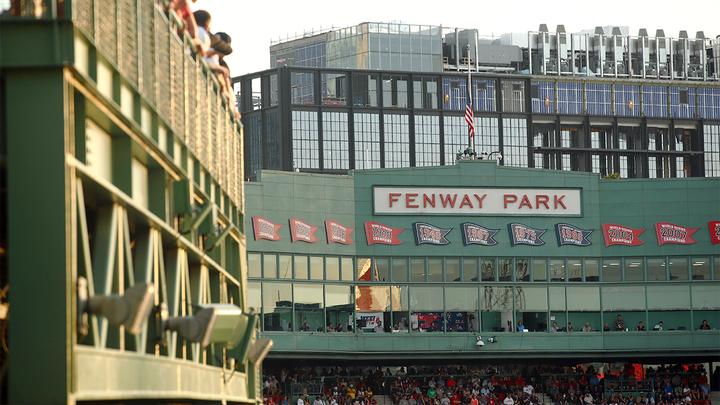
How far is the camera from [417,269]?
5238 centimetres

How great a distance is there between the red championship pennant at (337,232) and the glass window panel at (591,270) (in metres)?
12.3

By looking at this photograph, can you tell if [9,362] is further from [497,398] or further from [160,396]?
[497,398]

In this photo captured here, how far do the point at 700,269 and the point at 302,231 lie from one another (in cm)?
2069

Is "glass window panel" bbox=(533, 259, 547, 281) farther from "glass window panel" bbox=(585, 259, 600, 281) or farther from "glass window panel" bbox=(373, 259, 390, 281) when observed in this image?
"glass window panel" bbox=(373, 259, 390, 281)

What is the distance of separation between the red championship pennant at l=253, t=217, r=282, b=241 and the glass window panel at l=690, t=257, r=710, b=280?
2147cm

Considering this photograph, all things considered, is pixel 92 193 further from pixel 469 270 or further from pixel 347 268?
pixel 469 270

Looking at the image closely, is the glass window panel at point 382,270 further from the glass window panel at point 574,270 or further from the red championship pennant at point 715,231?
the red championship pennant at point 715,231

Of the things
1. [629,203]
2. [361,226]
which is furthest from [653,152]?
[361,226]

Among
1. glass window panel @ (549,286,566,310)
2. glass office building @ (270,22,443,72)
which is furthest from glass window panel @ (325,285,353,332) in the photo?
glass office building @ (270,22,443,72)

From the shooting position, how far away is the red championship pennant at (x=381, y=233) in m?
51.9

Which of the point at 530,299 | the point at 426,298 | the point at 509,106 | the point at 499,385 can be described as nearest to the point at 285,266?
the point at 426,298

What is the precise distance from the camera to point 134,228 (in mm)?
15758

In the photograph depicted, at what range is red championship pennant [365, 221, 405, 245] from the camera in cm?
5191

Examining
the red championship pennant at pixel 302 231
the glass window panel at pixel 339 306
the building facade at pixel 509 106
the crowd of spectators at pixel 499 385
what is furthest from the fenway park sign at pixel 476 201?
the building facade at pixel 509 106
